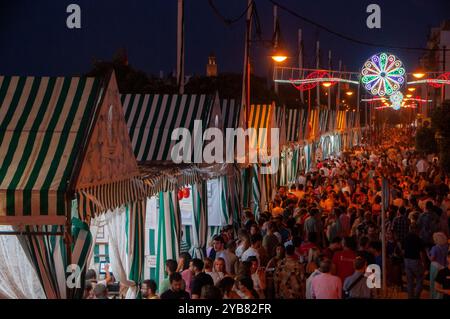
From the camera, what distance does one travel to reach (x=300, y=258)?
11180 millimetres

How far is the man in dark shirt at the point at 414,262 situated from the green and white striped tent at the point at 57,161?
4547mm

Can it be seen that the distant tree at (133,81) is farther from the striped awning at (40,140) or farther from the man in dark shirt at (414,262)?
the striped awning at (40,140)

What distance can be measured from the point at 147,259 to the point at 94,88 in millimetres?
4021

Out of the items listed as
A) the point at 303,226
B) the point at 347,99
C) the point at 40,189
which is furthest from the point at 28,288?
the point at 347,99

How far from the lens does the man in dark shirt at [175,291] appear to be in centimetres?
834

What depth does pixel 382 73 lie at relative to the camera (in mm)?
23656

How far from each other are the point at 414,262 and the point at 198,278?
411 centimetres

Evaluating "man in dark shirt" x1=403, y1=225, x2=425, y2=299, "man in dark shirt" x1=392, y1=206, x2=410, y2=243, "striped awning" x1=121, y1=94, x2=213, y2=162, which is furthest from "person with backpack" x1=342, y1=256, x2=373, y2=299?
"striped awning" x1=121, y1=94, x2=213, y2=162

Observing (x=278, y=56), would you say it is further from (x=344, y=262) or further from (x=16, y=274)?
(x=16, y=274)

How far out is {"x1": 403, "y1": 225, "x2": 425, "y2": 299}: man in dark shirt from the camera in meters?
11.7

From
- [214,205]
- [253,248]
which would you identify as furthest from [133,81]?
[253,248]

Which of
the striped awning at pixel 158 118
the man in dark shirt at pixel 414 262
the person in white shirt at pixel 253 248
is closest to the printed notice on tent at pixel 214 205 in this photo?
the striped awning at pixel 158 118
